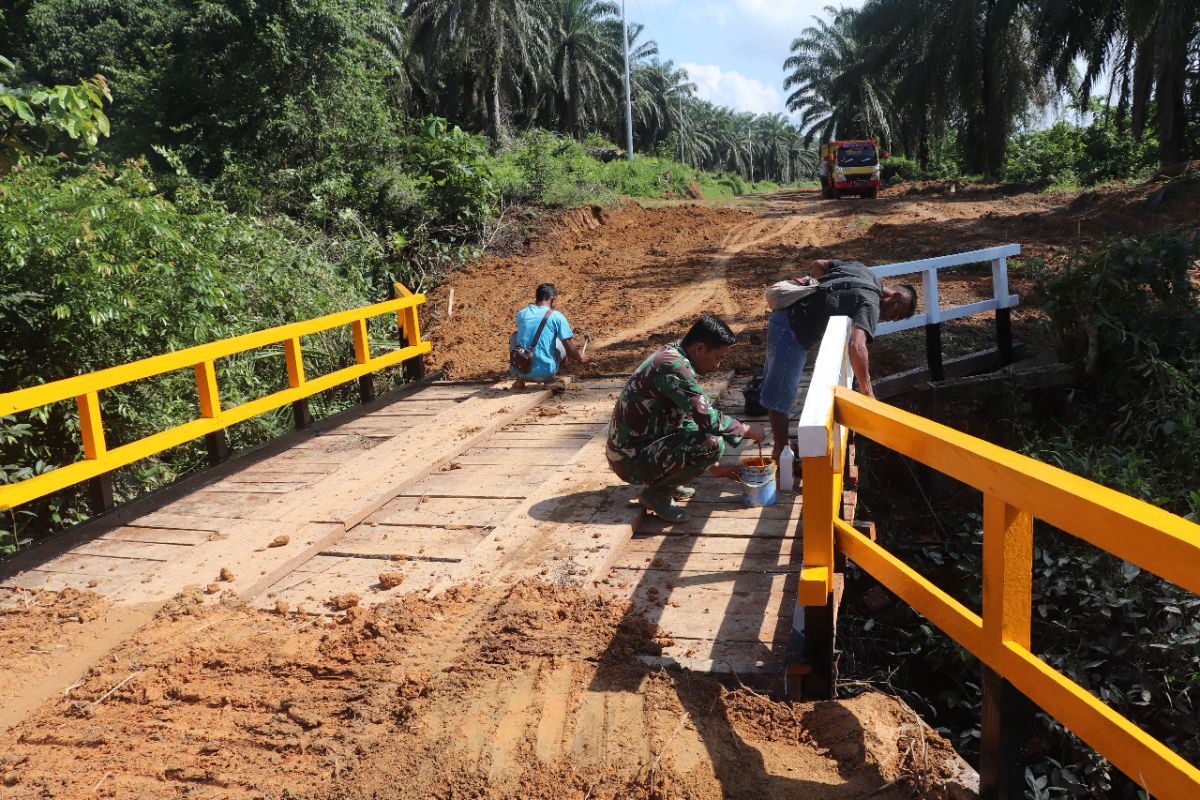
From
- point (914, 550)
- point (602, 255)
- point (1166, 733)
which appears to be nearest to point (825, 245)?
point (602, 255)

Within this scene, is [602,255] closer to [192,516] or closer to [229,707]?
[192,516]

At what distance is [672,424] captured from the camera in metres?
5.23

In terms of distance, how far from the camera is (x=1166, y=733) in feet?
15.1

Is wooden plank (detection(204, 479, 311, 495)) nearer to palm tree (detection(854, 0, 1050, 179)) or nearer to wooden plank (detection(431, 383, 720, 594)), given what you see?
wooden plank (detection(431, 383, 720, 594))

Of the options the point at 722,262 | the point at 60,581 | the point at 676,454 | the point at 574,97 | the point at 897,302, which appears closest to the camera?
the point at 60,581

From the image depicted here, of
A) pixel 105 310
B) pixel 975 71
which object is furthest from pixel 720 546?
pixel 975 71

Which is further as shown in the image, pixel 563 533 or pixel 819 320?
pixel 819 320

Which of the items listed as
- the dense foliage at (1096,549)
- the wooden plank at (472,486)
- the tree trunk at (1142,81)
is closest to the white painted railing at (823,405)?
the dense foliage at (1096,549)

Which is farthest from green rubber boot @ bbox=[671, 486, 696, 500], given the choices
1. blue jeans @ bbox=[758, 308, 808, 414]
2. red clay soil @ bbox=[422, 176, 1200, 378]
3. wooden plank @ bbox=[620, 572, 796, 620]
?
red clay soil @ bbox=[422, 176, 1200, 378]

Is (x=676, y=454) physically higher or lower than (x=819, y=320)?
lower

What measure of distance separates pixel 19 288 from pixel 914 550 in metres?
7.88

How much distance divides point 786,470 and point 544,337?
3.72 m

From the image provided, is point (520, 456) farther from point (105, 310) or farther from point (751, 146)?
point (751, 146)

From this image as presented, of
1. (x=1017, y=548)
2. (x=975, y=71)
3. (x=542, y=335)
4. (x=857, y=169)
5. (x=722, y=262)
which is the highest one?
(x=975, y=71)
